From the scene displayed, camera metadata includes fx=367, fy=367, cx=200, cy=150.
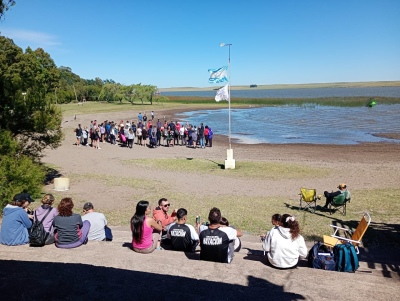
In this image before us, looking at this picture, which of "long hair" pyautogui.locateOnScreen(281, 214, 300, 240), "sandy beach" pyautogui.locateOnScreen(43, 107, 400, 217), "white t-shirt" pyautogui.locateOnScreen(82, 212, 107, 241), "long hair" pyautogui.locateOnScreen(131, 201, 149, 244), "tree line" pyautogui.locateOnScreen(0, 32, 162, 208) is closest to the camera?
"long hair" pyautogui.locateOnScreen(281, 214, 300, 240)

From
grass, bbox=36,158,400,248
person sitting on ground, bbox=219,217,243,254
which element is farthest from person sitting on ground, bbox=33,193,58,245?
grass, bbox=36,158,400,248

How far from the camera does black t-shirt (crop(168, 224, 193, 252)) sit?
727cm

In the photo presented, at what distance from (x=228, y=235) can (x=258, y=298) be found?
1.47 meters

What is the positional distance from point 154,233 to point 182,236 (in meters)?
0.65

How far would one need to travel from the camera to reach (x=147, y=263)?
6.58 m

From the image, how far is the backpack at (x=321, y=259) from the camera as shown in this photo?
6.68 metres

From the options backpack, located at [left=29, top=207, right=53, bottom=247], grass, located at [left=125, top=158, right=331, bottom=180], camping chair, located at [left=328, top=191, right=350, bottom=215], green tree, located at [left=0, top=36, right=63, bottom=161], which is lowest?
grass, located at [left=125, top=158, right=331, bottom=180]

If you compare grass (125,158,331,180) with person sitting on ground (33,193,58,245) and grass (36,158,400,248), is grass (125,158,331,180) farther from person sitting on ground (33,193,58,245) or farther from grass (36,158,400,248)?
person sitting on ground (33,193,58,245)

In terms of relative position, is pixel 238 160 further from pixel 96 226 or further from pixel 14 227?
pixel 14 227

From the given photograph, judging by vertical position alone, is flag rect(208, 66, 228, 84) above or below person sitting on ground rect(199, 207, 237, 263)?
above

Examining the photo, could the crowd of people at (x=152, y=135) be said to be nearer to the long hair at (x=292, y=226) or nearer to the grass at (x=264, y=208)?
the grass at (x=264, y=208)

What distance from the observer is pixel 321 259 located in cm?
676

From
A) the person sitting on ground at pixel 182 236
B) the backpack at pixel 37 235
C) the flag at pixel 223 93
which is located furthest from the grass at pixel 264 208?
the flag at pixel 223 93

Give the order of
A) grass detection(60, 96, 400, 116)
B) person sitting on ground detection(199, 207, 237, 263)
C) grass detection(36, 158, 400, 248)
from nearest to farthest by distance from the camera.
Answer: person sitting on ground detection(199, 207, 237, 263) < grass detection(36, 158, 400, 248) < grass detection(60, 96, 400, 116)
